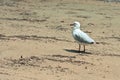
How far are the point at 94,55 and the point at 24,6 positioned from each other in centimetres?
1429

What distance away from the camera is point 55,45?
1409 cm

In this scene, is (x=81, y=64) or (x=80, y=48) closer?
(x=81, y=64)

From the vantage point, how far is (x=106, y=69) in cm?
1102

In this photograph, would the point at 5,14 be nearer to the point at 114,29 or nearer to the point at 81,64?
the point at 114,29

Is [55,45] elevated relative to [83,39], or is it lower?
lower

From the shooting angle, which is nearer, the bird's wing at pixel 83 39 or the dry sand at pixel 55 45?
the dry sand at pixel 55 45

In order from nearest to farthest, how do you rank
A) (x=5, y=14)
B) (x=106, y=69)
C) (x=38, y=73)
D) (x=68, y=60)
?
(x=38, y=73) < (x=106, y=69) < (x=68, y=60) < (x=5, y=14)

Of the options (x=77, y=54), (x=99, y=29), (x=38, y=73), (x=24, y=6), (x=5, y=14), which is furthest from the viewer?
(x=24, y=6)

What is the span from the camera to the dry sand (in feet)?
34.4

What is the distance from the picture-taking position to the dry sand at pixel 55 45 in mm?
10492

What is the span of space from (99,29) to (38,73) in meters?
8.21

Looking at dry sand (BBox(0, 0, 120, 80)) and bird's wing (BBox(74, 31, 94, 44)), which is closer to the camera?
dry sand (BBox(0, 0, 120, 80))

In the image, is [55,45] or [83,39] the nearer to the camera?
[83,39]

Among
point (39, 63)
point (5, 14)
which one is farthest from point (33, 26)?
point (39, 63)
